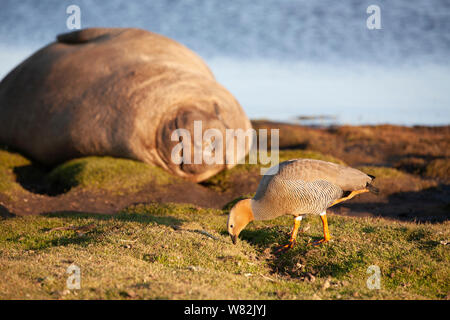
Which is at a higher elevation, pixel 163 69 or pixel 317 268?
pixel 163 69

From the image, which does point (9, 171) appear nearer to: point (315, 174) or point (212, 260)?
point (212, 260)

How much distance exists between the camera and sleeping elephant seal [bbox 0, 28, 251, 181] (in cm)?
1698

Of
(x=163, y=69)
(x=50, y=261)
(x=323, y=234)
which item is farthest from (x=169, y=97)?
(x=50, y=261)

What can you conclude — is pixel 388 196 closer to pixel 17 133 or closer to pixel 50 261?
pixel 50 261

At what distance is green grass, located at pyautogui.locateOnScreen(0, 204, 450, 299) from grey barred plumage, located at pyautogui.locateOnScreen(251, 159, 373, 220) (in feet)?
2.78

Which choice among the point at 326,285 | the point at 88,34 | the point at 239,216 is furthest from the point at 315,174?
the point at 88,34

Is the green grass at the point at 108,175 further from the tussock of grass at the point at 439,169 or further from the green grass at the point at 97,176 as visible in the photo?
the tussock of grass at the point at 439,169

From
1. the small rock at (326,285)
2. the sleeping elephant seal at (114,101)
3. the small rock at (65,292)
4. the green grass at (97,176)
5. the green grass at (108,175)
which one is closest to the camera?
the small rock at (65,292)

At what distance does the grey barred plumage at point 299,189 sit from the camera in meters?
7.86

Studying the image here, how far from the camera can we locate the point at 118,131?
16.9 meters

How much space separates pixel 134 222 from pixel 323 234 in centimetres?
395

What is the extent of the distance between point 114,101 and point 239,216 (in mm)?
10615
